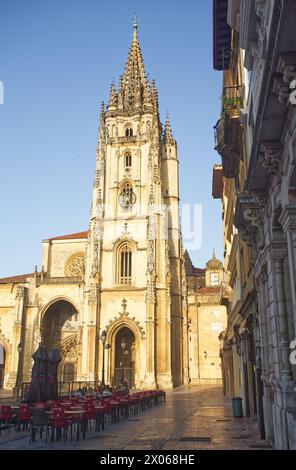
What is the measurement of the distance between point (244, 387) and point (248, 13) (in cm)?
1358

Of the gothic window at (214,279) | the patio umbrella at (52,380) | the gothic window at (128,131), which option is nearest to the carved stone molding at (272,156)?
the patio umbrella at (52,380)

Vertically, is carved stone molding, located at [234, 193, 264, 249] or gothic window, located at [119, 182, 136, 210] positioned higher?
gothic window, located at [119, 182, 136, 210]

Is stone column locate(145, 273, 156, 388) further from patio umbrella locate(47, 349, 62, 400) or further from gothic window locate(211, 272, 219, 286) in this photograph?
patio umbrella locate(47, 349, 62, 400)

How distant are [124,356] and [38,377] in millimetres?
25857

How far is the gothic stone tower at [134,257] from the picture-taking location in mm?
40812

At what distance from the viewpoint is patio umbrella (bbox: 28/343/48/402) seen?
17312 mm

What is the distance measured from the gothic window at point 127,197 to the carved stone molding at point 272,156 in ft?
124

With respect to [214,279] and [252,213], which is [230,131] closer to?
[252,213]

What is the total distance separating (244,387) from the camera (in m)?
17.8

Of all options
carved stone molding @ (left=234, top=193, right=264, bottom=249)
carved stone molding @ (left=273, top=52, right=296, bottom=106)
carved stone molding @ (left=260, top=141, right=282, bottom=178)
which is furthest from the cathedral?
carved stone molding @ (left=273, top=52, right=296, bottom=106)

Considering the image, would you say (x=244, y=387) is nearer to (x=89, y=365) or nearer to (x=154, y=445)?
(x=154, y=445)

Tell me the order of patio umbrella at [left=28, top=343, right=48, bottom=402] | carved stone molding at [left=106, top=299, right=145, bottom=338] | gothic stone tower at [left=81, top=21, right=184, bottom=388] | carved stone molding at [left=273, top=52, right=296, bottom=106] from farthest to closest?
carved stone molding at [left=106, top=299, right=145, bottom=338]
gothic stone tower at [left=81, top=21, right=184, bottom=388]
patio umbrella at [left=28, top=343, right=48, bottom=402]
carved stone molding at [left=273, top=52, right=296, bottom=106]

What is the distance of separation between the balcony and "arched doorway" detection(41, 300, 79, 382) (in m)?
35.2

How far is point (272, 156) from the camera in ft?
26.0
